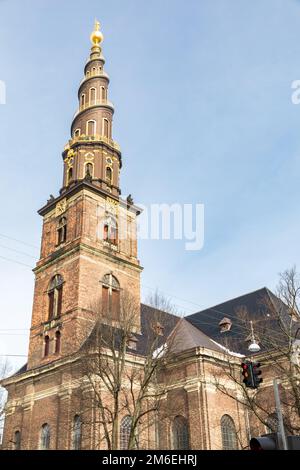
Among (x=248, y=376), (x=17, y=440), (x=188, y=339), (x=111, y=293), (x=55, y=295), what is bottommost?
(x=248, y=376)

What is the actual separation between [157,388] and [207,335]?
8.44m

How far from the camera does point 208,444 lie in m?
30.9

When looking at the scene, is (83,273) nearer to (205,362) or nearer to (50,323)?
(50,323)

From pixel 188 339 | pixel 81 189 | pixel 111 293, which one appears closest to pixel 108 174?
pixel 81 189

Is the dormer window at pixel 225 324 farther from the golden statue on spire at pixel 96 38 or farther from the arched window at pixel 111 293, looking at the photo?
the golden statue on spire at pixel 96 38

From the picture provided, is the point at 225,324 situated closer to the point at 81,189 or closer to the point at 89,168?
the point at 81,189

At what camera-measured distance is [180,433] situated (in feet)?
108

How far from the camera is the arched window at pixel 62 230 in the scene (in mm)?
42056

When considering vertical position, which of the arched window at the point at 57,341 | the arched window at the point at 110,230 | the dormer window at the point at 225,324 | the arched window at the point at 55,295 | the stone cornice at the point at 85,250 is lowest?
the arched window at the point at 57,341

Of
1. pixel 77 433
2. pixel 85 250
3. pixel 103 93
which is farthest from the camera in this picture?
pixel 103 93

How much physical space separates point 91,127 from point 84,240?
1295 centimetres

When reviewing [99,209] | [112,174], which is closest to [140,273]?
[99,209]

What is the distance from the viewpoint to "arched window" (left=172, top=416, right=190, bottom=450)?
3231 cm

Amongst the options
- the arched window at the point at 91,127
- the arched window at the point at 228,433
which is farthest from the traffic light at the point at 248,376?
the arched window at the point at 91,127
